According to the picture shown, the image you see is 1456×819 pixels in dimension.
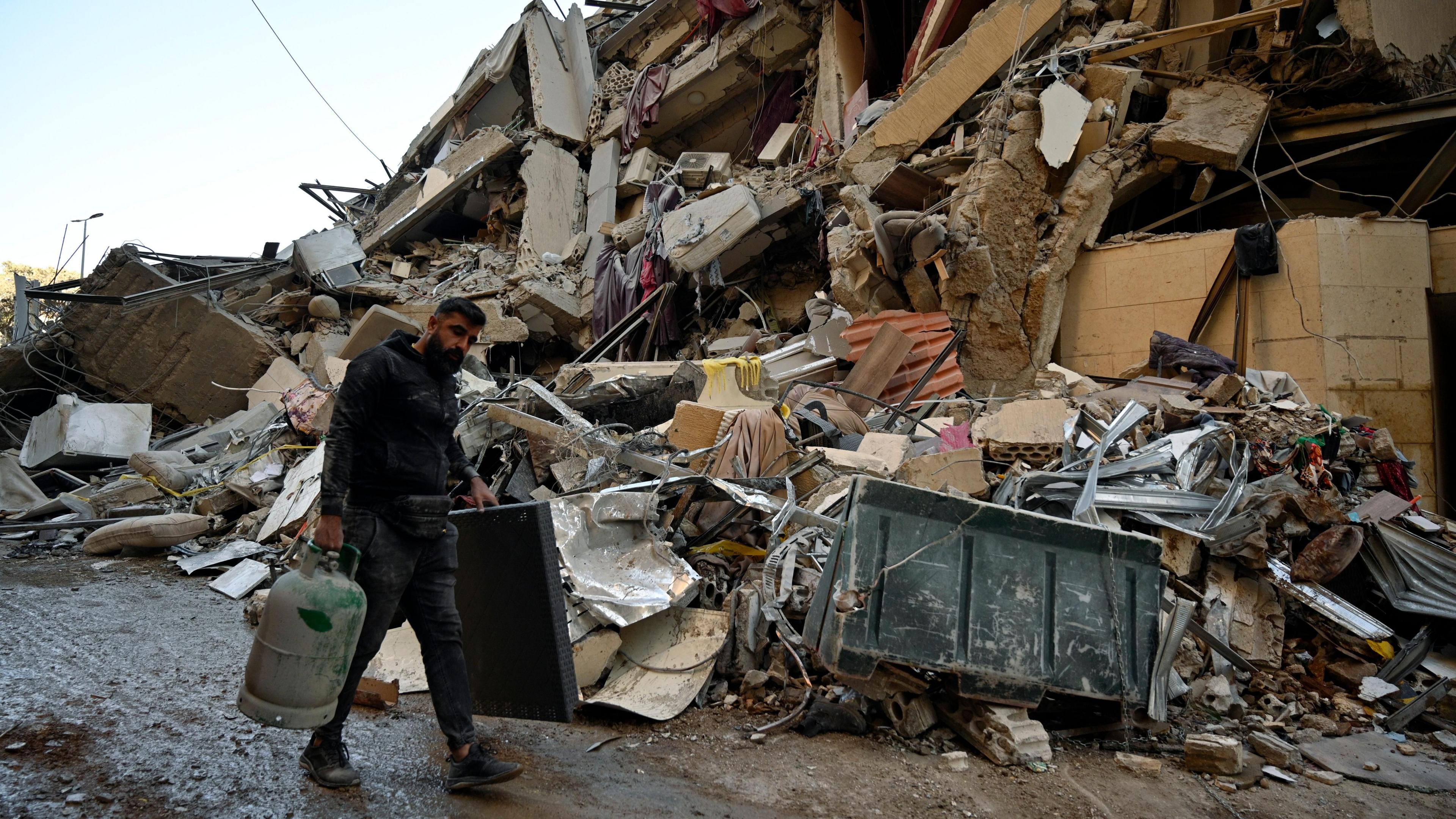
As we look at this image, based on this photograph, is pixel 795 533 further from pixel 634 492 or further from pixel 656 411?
pixel 656 411

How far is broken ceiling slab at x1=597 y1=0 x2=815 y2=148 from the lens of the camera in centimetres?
1152

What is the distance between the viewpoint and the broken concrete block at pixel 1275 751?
2.95 metres

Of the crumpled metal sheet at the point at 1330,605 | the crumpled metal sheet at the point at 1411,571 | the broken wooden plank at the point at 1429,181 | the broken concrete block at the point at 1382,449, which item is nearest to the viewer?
the crumpled metal sheet at the point at 1330,605

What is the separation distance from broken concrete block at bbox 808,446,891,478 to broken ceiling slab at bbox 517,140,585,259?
898 cm

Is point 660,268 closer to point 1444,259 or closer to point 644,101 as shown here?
point 644,101

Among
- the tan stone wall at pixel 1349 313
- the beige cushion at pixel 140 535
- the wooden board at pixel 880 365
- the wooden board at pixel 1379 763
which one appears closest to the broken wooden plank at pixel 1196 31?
the tan stone wall at pixel 1349 313

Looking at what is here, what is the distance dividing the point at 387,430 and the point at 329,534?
0.35 metres

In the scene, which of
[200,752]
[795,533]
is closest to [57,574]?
[200,752]

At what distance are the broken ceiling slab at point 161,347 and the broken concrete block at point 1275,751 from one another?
475 inches

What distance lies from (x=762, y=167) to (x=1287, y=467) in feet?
27.3

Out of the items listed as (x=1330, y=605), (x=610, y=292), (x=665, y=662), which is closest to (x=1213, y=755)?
(x=1330, y=605)

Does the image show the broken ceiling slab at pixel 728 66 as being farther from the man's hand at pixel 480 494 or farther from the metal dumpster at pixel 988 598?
the man's hand at pixel 480 494

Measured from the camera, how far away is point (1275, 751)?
9.75 ft

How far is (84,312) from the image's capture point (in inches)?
426
